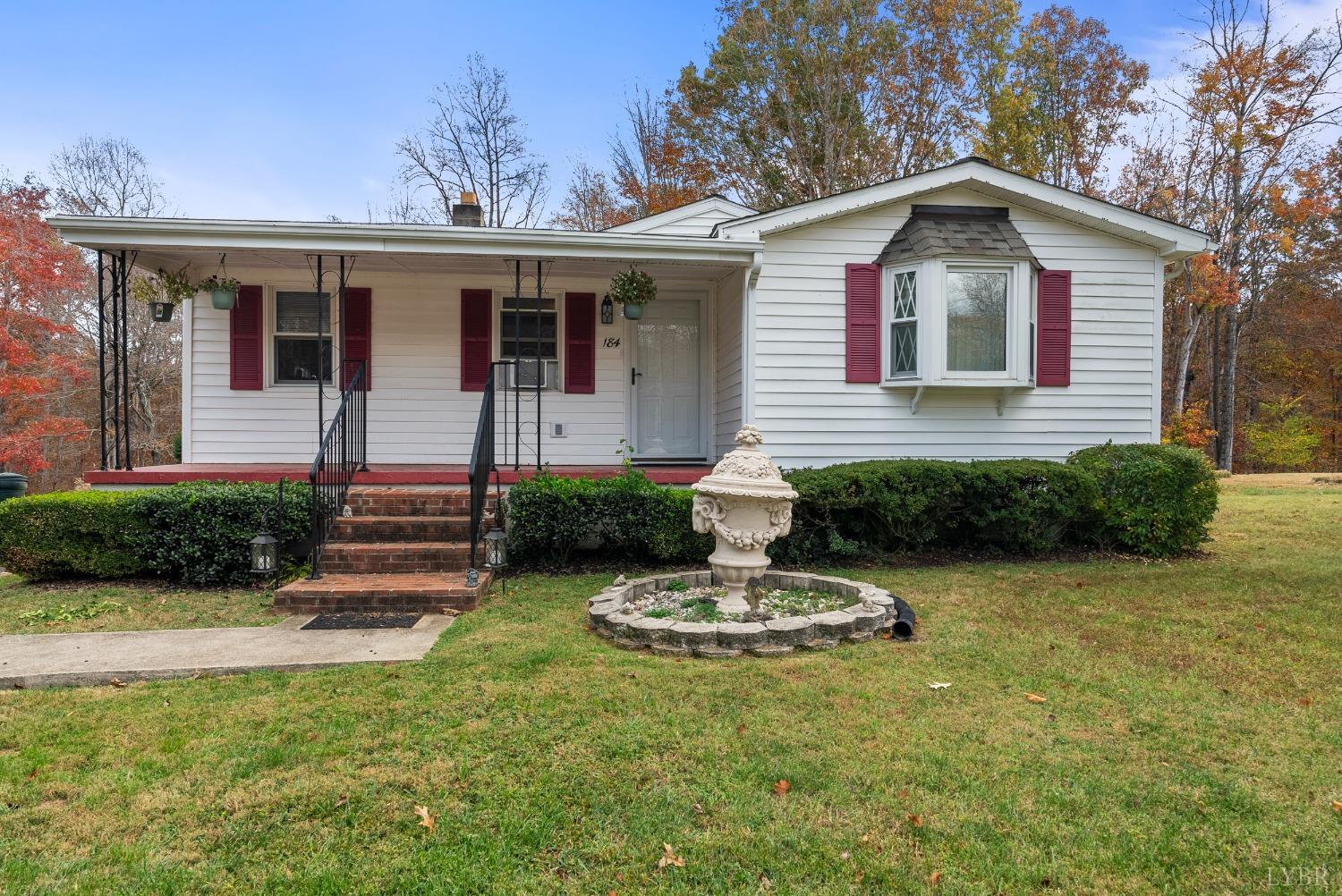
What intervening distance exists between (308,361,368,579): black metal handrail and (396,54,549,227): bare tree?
1315 centimetres

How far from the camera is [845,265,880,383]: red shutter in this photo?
7652mm

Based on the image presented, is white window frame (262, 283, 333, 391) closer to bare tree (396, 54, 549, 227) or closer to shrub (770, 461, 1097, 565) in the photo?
shrub (770, 461, 1097, 565)

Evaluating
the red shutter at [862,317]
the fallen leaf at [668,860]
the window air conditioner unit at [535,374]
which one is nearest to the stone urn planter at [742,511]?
the fallen leaf at [668,860]

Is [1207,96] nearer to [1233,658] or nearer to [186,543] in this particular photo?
[1233,658]

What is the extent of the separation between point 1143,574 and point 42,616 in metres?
8.66

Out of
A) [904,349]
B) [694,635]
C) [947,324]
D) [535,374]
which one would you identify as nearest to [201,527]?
[535,374]

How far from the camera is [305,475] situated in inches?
277

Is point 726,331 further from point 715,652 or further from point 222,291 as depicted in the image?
point 222,291

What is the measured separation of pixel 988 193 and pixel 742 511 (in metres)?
5.49

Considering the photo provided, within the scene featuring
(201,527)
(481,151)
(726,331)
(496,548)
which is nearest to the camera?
(496,548)

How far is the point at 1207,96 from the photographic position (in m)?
18.0

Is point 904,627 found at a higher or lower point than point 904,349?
lower

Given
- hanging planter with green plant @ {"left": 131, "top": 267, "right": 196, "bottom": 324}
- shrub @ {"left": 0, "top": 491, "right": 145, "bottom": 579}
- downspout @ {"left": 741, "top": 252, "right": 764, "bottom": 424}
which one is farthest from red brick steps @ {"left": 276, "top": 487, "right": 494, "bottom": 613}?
hanging planter with green plant @ {"left": 131, "top": 267, "right": 196, "bottom": 324}

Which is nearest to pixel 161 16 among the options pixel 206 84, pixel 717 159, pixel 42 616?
pixel 206 84
